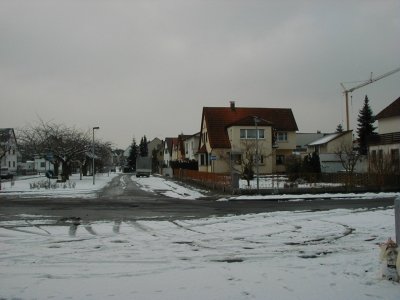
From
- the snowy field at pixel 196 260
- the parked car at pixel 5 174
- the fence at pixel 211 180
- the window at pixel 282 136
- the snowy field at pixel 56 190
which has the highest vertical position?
the window at pixel 282 136

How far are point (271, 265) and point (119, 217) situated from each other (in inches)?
371

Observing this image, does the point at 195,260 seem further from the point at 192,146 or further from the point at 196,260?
the point at 192,146

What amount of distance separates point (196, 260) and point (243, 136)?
142 ft

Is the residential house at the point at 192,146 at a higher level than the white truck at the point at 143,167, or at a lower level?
higher

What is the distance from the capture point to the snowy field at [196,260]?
6617 millimetres

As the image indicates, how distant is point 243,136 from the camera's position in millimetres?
51844

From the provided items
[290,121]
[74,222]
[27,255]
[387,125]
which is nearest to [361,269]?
[27,255]

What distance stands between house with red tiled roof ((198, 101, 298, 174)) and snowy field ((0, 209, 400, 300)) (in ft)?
113

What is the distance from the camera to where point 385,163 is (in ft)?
103

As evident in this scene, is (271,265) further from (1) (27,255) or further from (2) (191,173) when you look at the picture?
(2) (191,173)

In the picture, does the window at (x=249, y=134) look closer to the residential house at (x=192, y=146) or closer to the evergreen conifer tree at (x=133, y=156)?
the residential house at (x=192, y=146)

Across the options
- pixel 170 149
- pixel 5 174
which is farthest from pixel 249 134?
pixel 170 149

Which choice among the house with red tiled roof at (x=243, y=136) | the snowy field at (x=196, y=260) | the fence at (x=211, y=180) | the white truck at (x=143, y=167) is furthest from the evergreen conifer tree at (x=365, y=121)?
the snowy field at (x=196, y=260)

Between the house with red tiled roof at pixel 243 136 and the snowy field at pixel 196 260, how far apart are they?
113 ft
